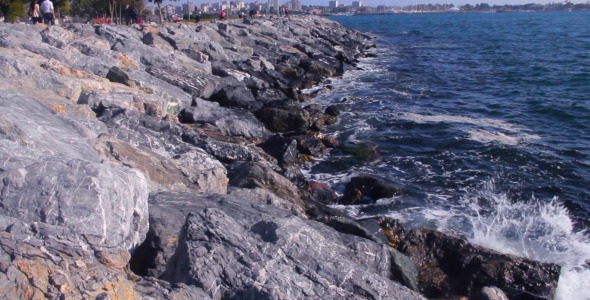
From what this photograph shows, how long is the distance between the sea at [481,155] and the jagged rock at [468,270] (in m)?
0.54

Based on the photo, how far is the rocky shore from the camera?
3723 millimetres

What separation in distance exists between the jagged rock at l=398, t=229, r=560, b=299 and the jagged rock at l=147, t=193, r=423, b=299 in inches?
89.1

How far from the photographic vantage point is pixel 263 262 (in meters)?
4.09

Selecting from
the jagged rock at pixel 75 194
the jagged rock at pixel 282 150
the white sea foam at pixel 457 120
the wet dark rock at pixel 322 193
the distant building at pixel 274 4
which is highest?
the distant building at pixel 274 4

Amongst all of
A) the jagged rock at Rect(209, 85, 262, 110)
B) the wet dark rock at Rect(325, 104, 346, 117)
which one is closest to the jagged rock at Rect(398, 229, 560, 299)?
the jagged rock at Rect(209, 85, 262, 110)

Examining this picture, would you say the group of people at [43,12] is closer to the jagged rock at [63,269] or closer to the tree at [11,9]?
the tree at [11,9]

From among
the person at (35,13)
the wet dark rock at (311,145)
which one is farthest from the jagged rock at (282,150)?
the person at (35,13)

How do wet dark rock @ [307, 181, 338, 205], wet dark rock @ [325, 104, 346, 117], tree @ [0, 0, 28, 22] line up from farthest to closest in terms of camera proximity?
1. tree @ [0, 0, 28, 22]
2. wet dark rock @ [325, 104, 346, 117]
3. wet dark rock @ [307, 181, 338, 205]

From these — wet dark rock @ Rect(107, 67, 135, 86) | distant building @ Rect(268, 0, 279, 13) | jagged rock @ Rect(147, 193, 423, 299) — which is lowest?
jagged rock @ Rect(147, 193, 423, 299)

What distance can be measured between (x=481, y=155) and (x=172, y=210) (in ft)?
32.7

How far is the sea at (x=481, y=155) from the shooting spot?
28.7ft

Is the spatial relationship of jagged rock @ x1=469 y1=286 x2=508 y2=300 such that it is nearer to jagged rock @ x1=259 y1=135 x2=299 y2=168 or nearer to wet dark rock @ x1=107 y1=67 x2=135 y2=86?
jagged rock @ x1=259 y1=135 x2=299 y2=168

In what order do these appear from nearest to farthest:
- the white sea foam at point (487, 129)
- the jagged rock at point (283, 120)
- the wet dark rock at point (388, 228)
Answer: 1. the wet dark rock at point (388, 228)
2. the jagged rock at point (283, 120)
3. the white sea foam at point (487, 129)

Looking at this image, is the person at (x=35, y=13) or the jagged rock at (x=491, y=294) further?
the person at (x=35, y=13)
